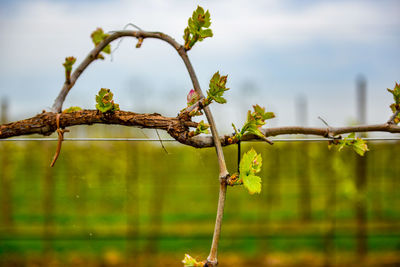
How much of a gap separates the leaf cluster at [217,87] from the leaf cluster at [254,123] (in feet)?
0.16

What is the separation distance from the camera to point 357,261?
12.7 feet

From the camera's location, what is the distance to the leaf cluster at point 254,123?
24.0 inches

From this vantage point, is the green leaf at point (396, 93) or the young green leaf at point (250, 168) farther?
the green leaf at point (396, 93)

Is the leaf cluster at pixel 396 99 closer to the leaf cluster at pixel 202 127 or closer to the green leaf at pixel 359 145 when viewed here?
the green leaf at pixel 359 145

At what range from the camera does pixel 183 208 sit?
483 cm

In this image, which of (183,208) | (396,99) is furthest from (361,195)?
(396,99)

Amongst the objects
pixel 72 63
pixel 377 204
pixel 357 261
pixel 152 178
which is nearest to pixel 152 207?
pixel 152 178

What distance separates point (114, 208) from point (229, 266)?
1.44 meters

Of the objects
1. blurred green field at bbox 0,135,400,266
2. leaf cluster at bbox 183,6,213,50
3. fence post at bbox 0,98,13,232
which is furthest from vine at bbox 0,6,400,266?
fence post at bbox 0,98,13,232

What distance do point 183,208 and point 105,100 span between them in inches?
169

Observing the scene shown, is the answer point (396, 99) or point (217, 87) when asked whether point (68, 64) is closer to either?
point (217, 87)

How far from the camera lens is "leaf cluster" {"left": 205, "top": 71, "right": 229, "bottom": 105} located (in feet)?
1.91

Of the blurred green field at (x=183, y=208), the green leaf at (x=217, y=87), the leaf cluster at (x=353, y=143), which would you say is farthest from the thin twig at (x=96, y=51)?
the blurred green field at (x=183, y=208)

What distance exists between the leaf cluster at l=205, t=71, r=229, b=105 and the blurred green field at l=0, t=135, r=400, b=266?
322 centimetres
